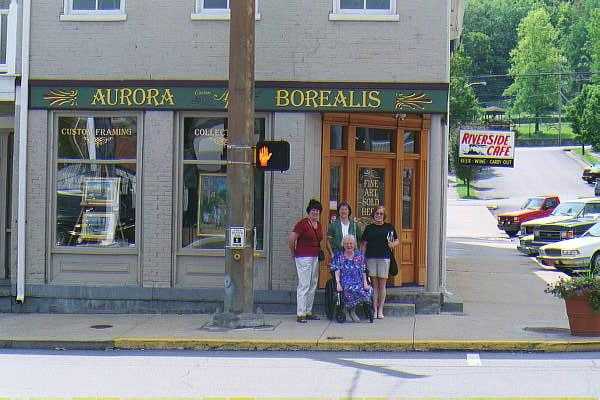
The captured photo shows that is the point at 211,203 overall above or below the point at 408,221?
above

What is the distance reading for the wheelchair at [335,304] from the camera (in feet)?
46.2

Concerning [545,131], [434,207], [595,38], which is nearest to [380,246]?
[434,207]

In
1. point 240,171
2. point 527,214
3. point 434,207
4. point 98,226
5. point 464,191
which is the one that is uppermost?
point 464,191

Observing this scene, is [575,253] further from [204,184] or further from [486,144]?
[204,184]


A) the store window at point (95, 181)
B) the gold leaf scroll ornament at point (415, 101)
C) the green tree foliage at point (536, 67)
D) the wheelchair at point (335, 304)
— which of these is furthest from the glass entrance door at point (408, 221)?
the green tree foliage at point (536, 67)

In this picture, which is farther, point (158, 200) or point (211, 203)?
point (211, 203)

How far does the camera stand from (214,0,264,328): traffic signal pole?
13312 mm

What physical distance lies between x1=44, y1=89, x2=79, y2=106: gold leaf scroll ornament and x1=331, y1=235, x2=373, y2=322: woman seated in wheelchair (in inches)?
208

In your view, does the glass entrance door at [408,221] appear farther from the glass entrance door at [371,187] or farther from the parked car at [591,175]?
the parked car at [591,175]

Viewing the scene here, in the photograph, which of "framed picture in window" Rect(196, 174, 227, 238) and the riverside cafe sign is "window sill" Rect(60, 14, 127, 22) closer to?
"framed picture in window" Rect(196, 174, 227, 238)

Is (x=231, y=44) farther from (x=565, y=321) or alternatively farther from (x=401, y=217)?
(x=565, y=321)

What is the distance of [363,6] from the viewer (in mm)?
14992

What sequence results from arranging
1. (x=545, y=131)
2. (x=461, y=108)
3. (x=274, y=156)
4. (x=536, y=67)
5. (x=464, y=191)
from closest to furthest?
(x=274, y=156), (x=461, y=108), (x=464, y=191), (x=536, y=67), (x=545, y=131)

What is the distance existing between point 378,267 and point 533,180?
56260mm
